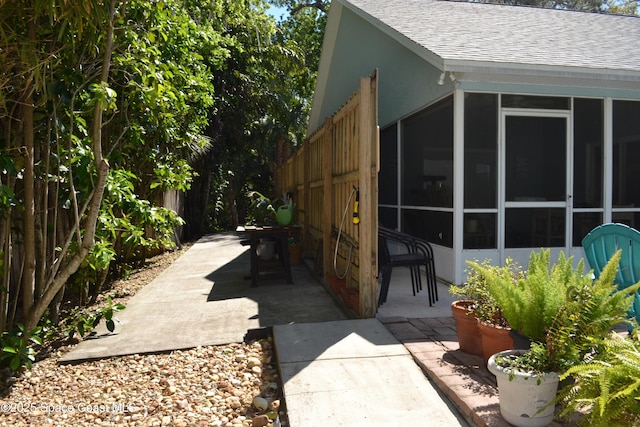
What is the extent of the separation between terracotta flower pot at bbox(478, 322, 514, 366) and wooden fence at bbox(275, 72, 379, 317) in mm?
1282

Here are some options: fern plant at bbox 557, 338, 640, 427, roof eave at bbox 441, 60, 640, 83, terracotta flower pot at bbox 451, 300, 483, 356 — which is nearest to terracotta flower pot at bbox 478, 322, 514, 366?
terracotta flower pot at bbox 451, 300, 483, 356

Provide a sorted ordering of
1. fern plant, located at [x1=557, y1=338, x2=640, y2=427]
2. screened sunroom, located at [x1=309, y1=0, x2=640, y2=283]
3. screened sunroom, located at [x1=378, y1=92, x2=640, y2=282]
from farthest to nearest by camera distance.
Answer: screened sunroom, located at [x1=378, y1=92, x2=640, y2=282] → screened sunroom, located at [x1=309, y1=0, x2=640, y2=283] → fern plant, located at [x1=557, y1=338, x2=640, y2=427]

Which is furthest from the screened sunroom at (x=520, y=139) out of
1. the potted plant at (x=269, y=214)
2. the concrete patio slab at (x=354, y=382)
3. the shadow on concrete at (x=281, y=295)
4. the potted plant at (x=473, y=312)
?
the concrete patio slab at (x=354, y=382)

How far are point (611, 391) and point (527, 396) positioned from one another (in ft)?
1.49

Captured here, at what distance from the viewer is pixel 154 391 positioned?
2.92 metres

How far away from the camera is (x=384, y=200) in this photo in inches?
334

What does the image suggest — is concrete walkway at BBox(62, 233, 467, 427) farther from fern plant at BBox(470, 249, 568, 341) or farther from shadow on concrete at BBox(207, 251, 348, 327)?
fern plant at BBox(470, 249, 568, 341)

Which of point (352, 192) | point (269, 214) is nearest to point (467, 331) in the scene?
point (352, 192)

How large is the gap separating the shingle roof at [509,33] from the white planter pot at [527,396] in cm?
366

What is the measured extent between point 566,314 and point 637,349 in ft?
1.07

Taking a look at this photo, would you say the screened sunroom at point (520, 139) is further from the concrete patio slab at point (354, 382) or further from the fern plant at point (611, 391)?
the fern plant at point (611, 391)

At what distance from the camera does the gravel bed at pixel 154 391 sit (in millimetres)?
2604

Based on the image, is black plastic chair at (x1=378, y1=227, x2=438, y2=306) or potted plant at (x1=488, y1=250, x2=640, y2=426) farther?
black plastic chair at (x1=378, y1=227, x2=438, y2=306)

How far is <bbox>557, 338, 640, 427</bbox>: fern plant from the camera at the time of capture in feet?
5.25
